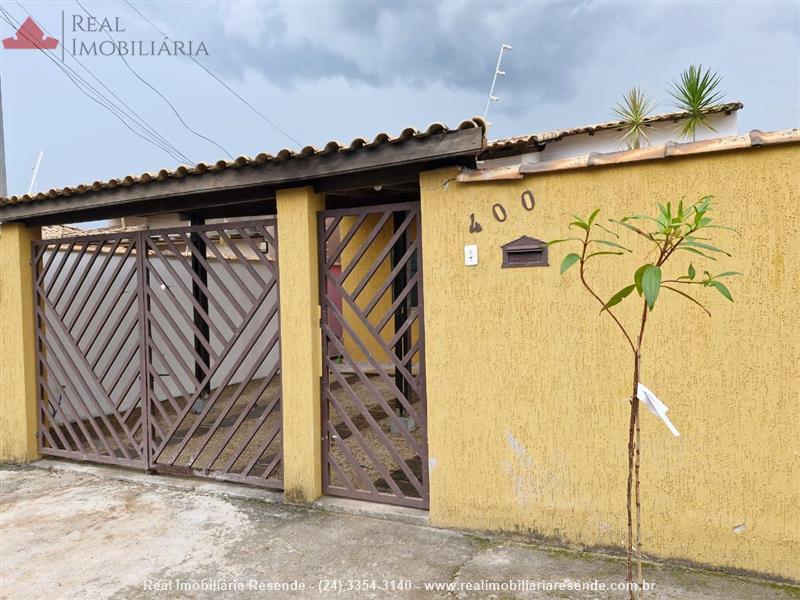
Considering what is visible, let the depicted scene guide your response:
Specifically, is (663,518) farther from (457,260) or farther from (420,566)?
(457,260)

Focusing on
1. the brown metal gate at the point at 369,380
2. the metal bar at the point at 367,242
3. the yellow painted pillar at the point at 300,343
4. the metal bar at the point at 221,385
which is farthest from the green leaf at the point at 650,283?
the metal bar at the point at 221,385

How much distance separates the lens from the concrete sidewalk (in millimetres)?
3377

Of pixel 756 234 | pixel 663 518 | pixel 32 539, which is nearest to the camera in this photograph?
pixel 756 234

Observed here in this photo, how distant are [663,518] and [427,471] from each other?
1605 mm

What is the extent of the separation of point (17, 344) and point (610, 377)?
6038 millimetres

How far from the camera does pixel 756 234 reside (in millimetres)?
3283

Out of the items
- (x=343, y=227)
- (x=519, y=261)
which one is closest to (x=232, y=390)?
(x=343, y=227)

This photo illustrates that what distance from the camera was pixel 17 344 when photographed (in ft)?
20.5

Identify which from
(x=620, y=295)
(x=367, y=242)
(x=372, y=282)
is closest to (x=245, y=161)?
(x=367, y=242)

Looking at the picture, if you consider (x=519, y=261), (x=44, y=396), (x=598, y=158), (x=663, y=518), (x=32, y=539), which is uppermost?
(x=598, y=158)

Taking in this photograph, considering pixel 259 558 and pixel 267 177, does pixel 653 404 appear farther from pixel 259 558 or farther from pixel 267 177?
pixel 267 177

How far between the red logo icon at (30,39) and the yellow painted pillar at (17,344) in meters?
5.96

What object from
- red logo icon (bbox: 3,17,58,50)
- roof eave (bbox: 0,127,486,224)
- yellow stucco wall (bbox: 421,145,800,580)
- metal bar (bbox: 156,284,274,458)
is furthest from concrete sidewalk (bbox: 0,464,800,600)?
red logo icon (bbox: 3,17,58,50)

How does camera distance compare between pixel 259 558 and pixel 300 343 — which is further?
pixel 300 343
